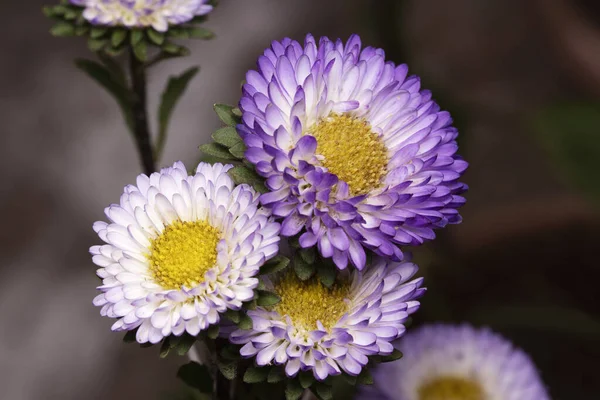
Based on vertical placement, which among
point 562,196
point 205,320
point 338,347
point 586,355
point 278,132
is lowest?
point 586,355

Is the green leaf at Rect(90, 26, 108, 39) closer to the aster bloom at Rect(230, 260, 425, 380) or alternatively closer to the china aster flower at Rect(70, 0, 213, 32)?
the china aster flower at Rect(70, 0, 213, 32)

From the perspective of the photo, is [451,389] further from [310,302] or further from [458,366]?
[310,302]

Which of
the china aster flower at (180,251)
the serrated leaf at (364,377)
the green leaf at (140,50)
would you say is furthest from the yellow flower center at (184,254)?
the green leaf at (140,50)

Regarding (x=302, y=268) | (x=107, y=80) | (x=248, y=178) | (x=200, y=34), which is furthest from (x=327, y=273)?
(x=107, y=80)

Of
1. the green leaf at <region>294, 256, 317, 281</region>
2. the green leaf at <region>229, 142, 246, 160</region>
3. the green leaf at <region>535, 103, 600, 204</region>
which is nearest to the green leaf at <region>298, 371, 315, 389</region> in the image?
the green leaf at <region>294, 256, 317, 281</region>

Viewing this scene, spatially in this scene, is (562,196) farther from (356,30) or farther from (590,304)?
(356,30)

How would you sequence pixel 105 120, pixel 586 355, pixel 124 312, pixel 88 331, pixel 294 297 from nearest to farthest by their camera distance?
pixel 124 312
pixel 294 297
pixel 586 355
pixel 88 331
pixel 105 120

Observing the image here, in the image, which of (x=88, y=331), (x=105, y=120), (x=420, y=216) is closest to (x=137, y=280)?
(x=420, y=216)
